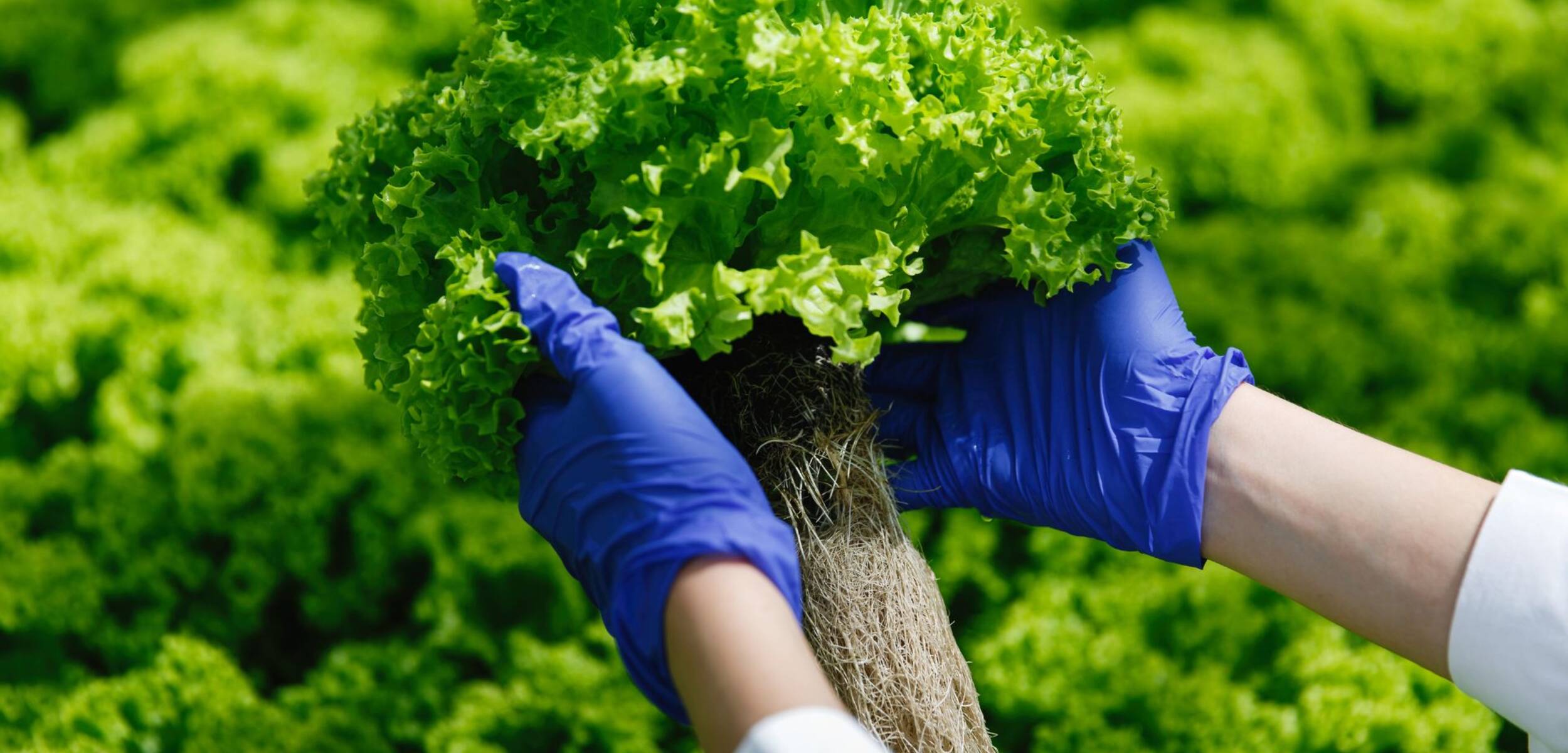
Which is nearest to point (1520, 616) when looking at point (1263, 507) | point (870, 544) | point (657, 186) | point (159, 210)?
point (1263, 507)

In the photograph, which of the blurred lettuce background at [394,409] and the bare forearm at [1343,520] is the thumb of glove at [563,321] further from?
the blurred lettuce background at [394,409]

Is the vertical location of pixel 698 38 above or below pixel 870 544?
above

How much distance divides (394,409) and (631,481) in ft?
7.71

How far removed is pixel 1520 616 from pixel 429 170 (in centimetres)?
181

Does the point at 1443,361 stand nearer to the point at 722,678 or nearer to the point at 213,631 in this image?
the point at 722,678

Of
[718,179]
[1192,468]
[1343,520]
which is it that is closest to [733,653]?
[718,179]

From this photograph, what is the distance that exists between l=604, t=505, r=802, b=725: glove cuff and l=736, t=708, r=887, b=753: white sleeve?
209 mm

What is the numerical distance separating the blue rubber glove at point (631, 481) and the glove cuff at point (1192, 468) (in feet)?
2.36

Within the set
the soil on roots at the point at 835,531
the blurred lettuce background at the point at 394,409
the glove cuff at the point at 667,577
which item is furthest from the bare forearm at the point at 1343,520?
the blurred lettuce background at the point at 394,409

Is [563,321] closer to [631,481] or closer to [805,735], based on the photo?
[631,481]

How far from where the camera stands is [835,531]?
2.01m

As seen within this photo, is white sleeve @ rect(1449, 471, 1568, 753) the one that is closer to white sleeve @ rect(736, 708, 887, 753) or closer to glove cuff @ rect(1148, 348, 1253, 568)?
glove cuff @ rect(1148, 348, 1253, 568)

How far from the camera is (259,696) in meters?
A: 3.14

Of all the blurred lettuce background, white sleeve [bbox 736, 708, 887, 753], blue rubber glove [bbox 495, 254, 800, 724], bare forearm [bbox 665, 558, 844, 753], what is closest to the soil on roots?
blue rubber glove [bbox 495, 254, 800, 724]
